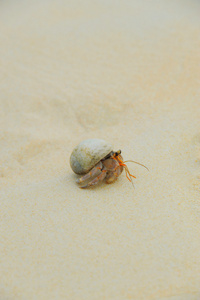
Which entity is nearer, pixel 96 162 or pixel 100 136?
pixel 96 162

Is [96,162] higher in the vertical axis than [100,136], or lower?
higher

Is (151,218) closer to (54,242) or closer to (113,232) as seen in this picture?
(113,232)

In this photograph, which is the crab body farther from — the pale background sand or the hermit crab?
the pale background sand

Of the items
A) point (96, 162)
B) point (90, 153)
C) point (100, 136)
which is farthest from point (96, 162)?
point (100, 136)

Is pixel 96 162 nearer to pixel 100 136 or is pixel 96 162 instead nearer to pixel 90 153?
pixel 90 153

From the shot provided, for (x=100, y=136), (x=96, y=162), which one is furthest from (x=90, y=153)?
(x=100, y=136)

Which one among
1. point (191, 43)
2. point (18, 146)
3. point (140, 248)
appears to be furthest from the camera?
point (191, 43)

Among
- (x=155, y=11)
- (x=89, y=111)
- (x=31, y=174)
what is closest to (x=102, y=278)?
(x=31, y=174)
